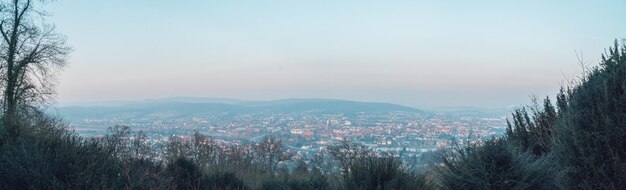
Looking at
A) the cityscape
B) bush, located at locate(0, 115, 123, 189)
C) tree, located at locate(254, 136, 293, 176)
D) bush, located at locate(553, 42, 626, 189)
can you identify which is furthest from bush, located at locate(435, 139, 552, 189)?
tree, located at locate(254, 136, 293, 176)

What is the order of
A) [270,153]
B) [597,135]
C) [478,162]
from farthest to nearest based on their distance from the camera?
[270,153]
[478,162]
[597,135]

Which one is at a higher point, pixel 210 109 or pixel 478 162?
pixel 478 162

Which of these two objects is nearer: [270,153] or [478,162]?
[478,162]

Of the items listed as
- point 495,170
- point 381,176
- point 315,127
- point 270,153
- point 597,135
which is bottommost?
point 270,153

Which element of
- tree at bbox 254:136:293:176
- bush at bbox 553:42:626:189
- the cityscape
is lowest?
tree at bbox 254:136:293:176

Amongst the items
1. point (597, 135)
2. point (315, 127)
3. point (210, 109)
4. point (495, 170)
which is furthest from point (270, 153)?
point (210, 109)

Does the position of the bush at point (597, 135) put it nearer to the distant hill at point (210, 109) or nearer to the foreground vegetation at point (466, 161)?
the foreground vegetation at point (466, 161)

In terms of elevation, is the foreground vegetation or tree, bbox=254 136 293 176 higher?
the foreground vegetation

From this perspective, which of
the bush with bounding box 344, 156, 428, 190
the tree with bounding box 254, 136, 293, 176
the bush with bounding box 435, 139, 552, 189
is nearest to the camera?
the bush with bounding box 435, 139, 552, 189

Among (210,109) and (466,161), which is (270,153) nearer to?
(466,161)

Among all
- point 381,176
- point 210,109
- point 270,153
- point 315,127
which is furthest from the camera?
point 210,109

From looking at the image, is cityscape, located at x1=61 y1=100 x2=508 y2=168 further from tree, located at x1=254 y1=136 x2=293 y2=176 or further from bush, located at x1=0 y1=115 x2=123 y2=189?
bush, located at x1=0 y1=115 x2=123 y2=189

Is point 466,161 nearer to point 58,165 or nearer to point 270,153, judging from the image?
point 58,165
